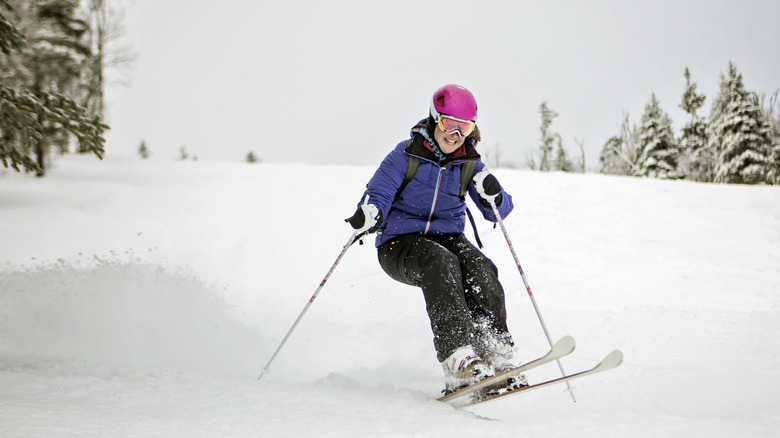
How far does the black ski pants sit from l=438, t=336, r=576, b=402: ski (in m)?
0.26

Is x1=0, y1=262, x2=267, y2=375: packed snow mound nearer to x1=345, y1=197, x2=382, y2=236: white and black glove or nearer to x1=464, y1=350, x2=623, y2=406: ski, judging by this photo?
x1=345, y1=197, x2=382, y2=236: white and black glove

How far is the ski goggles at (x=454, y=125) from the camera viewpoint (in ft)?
11.3

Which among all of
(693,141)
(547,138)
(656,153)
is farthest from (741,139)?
(547,138)

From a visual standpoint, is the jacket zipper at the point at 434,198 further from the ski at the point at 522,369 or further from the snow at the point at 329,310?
the ski at the point at 522,369

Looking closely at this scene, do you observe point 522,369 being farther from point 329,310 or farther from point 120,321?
point 120,321

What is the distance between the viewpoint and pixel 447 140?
354 cm

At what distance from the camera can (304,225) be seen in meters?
8.77

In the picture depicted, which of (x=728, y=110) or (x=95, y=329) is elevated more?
(x=728, y=110)

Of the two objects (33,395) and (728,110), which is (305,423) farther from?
(728,110)

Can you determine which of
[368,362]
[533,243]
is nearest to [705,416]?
[368,362]

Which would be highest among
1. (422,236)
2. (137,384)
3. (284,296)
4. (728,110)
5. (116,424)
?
(728,110)

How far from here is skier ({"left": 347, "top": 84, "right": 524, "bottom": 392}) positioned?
2930 mm

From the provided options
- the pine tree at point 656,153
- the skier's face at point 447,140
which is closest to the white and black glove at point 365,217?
the skier's face at point 447,140

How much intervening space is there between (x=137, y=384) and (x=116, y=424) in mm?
747
